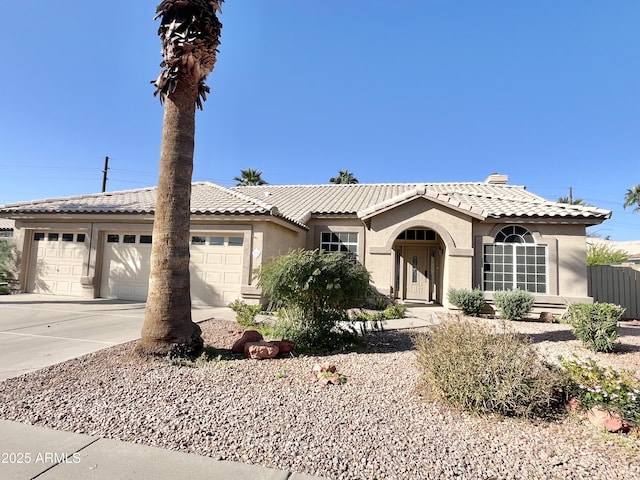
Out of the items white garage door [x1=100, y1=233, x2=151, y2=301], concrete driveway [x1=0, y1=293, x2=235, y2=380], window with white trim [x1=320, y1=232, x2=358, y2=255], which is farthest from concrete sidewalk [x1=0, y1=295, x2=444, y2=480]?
window with white trim [x1=320, y1=232, x2=358, y2=255]

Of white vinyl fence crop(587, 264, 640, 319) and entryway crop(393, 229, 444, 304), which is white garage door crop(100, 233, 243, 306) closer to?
entryway crop(393, 229, 444, 304)

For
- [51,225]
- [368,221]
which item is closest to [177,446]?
[368,221]

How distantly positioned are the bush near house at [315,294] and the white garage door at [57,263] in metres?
11.0

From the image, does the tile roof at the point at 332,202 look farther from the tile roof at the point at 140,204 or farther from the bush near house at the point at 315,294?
the bush near house at the point at 315,294

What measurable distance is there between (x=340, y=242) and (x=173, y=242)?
393 inches

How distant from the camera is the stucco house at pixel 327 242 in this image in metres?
12.6

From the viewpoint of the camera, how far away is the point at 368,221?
45.9ft

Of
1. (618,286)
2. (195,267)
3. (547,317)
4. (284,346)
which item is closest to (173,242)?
(284,346)

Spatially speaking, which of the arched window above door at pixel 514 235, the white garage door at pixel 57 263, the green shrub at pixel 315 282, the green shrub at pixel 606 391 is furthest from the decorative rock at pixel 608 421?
the white garage door at pixel 57 263

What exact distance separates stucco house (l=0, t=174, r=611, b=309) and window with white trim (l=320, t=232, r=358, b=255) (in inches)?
1.8

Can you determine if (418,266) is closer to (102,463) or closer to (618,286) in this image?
(618,286)

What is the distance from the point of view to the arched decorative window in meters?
12.9

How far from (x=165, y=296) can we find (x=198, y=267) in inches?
292

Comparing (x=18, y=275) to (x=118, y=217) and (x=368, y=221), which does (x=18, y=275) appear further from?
(x=368, y=221)
